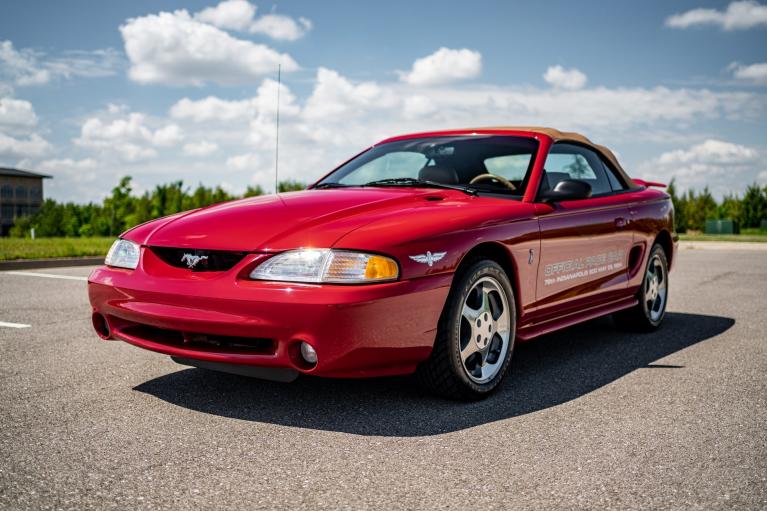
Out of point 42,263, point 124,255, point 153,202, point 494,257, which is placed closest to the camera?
point 124,255

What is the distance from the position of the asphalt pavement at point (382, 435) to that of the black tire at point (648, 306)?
0.73m

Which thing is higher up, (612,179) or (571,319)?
(612,179)

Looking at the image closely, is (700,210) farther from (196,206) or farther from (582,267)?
(582,267)

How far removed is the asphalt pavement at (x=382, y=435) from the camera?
8.52 feet

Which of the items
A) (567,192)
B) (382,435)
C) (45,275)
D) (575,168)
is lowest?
(382,435)

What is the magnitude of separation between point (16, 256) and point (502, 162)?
437 inches

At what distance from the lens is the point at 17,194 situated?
360 ft

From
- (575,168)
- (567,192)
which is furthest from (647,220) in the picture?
(567,192)

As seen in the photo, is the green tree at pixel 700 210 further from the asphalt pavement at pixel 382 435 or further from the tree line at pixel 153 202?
the asphalt pavement at pixel 382 435

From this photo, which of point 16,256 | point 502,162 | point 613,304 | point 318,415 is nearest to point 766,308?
point 613,304

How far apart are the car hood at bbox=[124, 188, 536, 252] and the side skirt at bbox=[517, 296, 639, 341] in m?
0.76

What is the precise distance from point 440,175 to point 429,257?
1287 millimetres

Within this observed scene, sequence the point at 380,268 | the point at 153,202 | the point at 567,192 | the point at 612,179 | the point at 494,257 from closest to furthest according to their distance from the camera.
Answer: the point at 380,268 → the point at 494,257 → the point at 567,192 → the point at 612,179 → the point at 153,202

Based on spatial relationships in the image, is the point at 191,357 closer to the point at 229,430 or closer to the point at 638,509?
the point at 229,430
